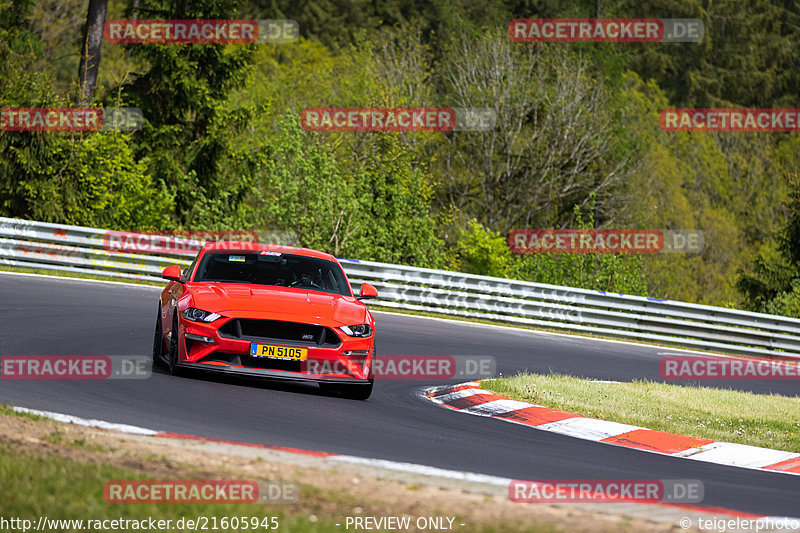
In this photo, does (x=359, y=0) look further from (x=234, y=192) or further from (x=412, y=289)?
(x=412, y=289)

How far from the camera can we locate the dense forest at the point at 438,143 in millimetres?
28422

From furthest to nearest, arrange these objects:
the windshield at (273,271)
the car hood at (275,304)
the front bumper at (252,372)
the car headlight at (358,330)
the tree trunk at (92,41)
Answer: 1. the tree trunk at (92,41)
2. the windshield at (273,271)
3. the car headlight at (358,330)
4. the car hood at (275,304)
5. the front bumper at (252,372)

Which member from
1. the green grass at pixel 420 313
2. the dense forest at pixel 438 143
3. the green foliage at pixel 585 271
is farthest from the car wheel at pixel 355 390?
the green foliage at pixel 585 271

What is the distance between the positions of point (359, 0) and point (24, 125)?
37070 millimetres

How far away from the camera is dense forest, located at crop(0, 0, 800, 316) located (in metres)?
28.4

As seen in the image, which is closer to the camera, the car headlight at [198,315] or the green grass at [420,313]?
the car headlight at [198,315]

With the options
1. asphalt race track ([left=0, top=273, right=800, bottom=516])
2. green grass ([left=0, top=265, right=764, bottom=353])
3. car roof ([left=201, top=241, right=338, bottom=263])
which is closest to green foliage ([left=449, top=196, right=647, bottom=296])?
green grass ([left=0, top=265, right=764, bottom=353])

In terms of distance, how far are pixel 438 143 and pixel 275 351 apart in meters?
36.8

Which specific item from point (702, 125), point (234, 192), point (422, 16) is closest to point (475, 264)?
point (234, 192)

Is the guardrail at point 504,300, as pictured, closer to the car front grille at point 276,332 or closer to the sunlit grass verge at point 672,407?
the sunlit grass verge at point 672,407

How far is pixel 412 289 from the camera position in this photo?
2270 centimetres

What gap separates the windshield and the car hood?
39 cm

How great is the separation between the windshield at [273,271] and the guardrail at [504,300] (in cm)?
1017

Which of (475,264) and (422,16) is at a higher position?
(422,16)
